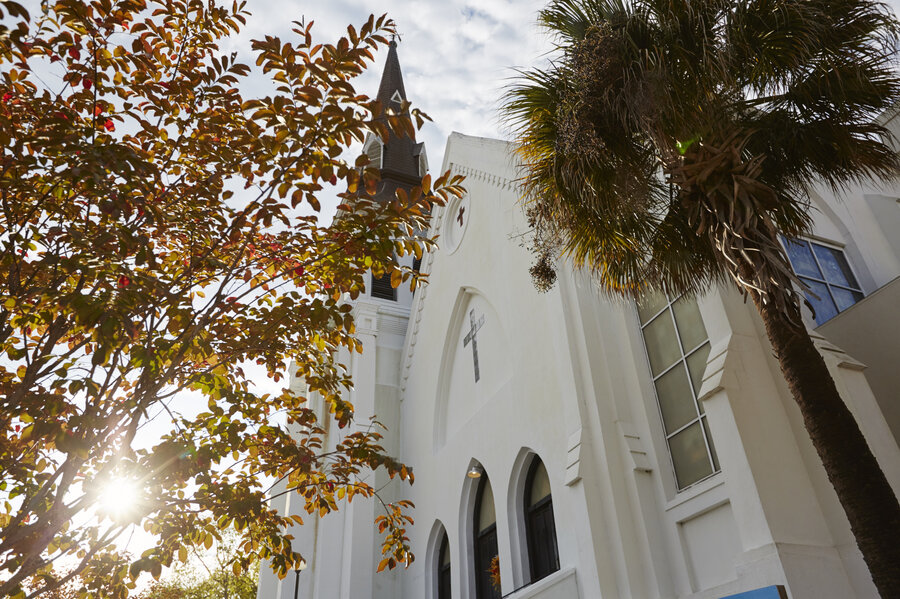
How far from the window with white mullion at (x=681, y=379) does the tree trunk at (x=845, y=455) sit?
2.91 meters

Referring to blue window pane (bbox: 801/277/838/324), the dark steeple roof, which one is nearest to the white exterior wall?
blue window pane (bbox: 801/277/838/324)

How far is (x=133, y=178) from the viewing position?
13.4ft

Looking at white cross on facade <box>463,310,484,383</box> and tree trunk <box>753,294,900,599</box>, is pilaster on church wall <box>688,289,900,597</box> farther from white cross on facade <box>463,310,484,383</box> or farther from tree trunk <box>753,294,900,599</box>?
white cross on facade <box>463,310,484,383</box>

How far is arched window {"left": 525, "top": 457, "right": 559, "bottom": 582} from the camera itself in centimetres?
1056

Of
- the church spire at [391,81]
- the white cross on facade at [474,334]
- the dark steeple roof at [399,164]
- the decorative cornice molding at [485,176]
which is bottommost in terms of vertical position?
the white cross on facade at [474,334]

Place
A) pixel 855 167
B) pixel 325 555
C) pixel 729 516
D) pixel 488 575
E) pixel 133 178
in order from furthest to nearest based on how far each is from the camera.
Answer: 1. pixel 325 555
2. pixel 488 575
3. pixel 729 516
4. pixel 855 167
5. pixel 133 178

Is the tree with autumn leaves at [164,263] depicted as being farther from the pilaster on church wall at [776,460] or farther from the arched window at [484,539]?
the arched window at [484,539]

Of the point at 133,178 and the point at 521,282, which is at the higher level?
the point at 521,282

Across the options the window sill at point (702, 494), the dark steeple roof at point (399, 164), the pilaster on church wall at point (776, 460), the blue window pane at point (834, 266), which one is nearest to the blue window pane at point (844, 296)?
the blue window pane at point (834, 266)

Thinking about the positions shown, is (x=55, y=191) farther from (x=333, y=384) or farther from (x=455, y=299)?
(x=455, y=299)

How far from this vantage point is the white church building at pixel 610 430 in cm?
→ 677

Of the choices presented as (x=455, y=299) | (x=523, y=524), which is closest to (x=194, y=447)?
(x=523, y=524)

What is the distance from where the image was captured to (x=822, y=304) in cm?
1059

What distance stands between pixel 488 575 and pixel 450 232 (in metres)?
8.27
